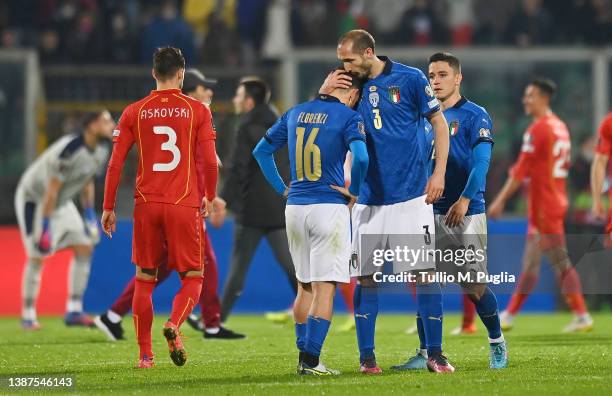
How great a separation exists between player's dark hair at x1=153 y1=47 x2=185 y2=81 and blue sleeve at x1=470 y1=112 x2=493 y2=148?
2066 millimetres

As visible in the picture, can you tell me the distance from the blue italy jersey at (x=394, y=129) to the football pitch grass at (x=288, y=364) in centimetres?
122

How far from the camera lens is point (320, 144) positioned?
8.73 meters

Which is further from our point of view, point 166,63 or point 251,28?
point 251,28

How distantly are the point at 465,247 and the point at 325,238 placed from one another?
1.16 meters

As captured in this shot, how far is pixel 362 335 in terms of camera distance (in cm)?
884

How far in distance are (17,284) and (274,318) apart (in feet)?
11.7

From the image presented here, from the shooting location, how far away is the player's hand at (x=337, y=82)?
28.9ft

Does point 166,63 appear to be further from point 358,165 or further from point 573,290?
point 573,290

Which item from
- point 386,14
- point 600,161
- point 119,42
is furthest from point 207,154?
point 386,14

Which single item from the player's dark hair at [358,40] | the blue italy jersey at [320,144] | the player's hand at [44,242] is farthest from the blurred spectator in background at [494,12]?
the blue italy jersey at [320,144]

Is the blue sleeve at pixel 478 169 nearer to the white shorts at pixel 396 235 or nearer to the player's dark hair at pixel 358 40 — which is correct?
the white shorts at pixel 396 235

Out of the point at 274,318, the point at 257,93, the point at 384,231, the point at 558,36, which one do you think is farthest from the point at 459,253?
the point at 558,36

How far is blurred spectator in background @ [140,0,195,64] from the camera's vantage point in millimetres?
21438

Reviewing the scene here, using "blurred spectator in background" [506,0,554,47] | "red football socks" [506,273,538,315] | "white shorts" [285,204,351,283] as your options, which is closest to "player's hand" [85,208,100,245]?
"red football socks" [506,273,538,315]
